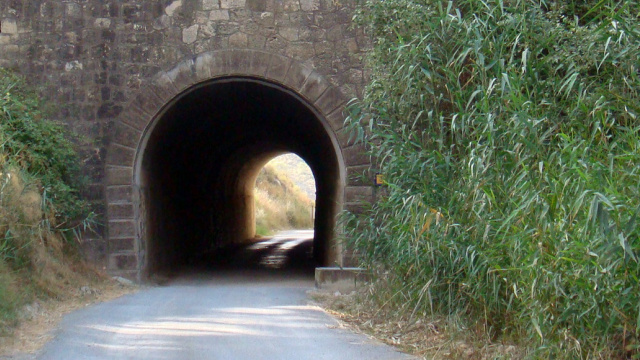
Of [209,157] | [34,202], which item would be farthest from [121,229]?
[209,157]

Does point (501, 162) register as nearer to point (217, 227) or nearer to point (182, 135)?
point (182, 135)

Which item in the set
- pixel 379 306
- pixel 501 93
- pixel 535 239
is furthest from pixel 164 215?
pixel 535 239

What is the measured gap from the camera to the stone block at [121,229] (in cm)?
1033

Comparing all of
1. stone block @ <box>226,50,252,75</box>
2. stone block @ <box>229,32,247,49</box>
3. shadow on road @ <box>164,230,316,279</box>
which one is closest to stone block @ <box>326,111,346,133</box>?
stone block @ <box>226,50,252,75</box>

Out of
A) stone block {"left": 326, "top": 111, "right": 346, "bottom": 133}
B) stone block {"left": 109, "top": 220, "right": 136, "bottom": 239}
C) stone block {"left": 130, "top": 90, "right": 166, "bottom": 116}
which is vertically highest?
stone block {"left": 130, "top": 90, "right": 166, "bottom": 116}

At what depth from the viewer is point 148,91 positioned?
10.4 metres

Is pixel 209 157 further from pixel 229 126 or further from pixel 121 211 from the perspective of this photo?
pixel 121 211

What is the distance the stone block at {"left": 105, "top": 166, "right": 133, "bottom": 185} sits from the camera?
Answer: 1037 cm

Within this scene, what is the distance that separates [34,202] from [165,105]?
2.45 metres

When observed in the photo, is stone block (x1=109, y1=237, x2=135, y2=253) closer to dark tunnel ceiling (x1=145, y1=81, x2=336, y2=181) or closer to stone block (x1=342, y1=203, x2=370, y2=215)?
dark tunnel ceiling (x1=145, y1=81, x2=336, y2=181)

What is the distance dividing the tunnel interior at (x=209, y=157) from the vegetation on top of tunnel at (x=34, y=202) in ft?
3.69

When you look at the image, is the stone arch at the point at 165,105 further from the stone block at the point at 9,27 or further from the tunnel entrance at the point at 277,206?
the tunnel entrance at the point at 277,206

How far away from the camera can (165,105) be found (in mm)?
10438

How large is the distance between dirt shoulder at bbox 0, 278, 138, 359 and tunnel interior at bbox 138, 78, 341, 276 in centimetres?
98
